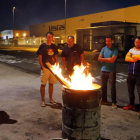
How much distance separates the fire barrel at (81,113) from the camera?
2996 mm

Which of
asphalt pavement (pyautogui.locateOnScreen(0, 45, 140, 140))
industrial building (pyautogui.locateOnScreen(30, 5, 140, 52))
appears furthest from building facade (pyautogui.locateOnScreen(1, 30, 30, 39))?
asphalt pavement (pyautogui.locateOnScreen(0, 45, 140, 140))

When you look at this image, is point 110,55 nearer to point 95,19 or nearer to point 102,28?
point 102,28

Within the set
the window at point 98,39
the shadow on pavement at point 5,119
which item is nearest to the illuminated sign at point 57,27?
the window at point 98,39

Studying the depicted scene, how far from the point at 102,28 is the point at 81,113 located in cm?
2941

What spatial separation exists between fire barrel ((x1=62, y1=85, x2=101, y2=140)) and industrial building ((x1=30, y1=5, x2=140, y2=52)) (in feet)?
82.6

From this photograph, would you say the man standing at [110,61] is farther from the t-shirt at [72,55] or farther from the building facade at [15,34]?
the building facade at [15,34]

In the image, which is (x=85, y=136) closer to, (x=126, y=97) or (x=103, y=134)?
(x=103, y=134)

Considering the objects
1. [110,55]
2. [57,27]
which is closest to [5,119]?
[110,55]

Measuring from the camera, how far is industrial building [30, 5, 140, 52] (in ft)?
91.6

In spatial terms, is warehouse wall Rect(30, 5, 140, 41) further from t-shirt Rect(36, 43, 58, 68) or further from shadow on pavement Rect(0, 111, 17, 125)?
shadow on pavement Rect(0, 111, 17, 125)

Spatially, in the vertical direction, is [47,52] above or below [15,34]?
below

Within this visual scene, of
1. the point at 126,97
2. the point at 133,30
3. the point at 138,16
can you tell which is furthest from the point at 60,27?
the point at 126,97

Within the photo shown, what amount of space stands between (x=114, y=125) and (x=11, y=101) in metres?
3.17

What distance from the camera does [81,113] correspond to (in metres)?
3.03
